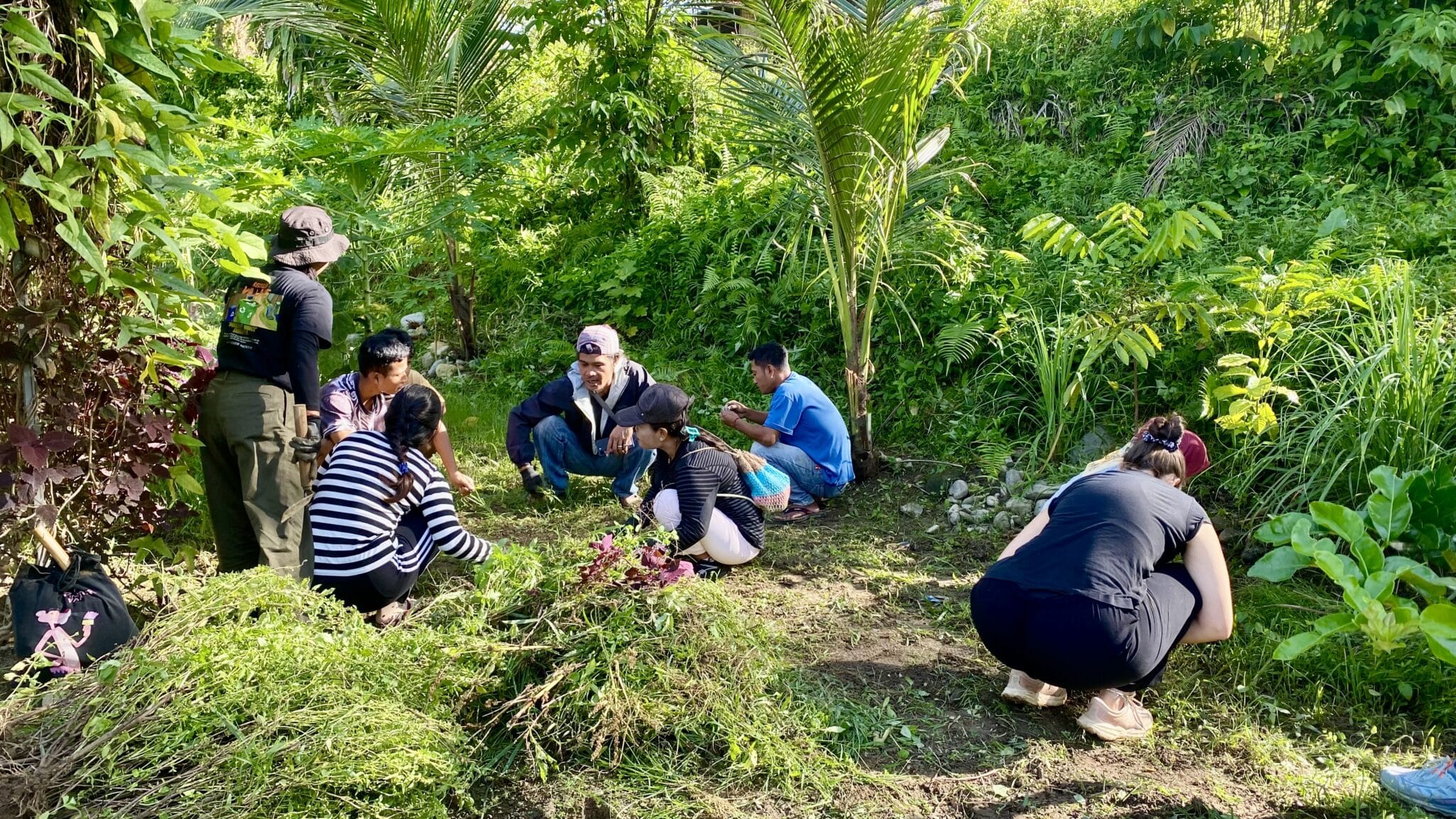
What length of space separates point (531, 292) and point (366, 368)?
4053mm

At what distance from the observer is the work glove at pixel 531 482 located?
583 centimetres

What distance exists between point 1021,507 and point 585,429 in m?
2.36

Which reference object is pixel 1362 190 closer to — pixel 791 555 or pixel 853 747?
pixel 791 555

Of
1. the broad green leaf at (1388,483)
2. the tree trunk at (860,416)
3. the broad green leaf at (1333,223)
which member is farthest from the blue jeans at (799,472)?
the broad green leaf at (1333,223)

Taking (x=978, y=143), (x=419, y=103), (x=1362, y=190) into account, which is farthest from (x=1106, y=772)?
(x=419, y=103)

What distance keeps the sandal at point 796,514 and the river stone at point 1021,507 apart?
1025mm

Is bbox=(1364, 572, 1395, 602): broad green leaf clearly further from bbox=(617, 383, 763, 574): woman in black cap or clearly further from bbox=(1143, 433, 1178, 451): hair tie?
bbox=(617, 383, 763, 574): woman in black cap

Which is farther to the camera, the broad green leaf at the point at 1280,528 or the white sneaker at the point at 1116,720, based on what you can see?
the broad green leaf at the point at 1280,528

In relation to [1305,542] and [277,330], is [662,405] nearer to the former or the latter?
[277,330]

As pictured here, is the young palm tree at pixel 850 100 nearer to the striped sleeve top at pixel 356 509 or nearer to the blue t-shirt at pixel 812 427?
the blue t-shirt at pixel 812 427

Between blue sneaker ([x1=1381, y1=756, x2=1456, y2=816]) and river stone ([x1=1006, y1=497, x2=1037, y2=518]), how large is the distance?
231cm

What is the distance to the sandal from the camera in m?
A: 5.66

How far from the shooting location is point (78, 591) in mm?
3639

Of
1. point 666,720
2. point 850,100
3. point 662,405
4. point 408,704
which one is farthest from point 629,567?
point 850,100
